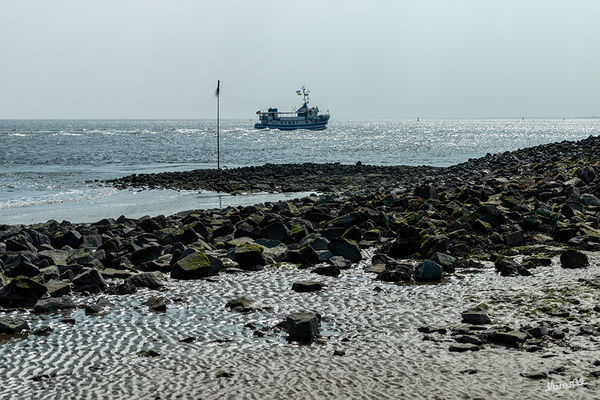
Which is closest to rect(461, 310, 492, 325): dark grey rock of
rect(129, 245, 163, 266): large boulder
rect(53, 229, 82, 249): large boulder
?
rect(129, 245, 163, 266): large boulder

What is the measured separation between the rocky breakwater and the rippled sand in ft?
1.82

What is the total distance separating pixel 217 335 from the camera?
27.7 feet

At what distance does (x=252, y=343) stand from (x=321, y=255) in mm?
5170

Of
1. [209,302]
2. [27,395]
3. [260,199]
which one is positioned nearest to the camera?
[27,395]

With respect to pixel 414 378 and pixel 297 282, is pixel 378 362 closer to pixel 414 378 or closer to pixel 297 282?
pixel 414 378

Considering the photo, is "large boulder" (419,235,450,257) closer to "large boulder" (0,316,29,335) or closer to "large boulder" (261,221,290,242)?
"large boulder" (261,221,290,242)

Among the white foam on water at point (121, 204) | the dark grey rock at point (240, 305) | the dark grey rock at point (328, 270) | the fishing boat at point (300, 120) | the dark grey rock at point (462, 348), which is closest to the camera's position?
the dark grey rock at point (462, 348)

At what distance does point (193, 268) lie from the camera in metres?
11.7

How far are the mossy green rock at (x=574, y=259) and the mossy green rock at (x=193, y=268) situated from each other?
6.63m

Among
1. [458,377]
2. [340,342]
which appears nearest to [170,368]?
[340,342]

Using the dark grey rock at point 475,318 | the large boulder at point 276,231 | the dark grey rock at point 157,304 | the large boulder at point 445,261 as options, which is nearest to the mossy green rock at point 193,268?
the dark grey rock at point 157,304

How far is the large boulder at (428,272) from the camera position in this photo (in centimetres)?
1118

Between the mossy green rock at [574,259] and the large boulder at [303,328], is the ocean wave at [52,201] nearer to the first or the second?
the large boulder at [303,328]

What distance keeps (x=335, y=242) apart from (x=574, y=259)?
4.75 meters
